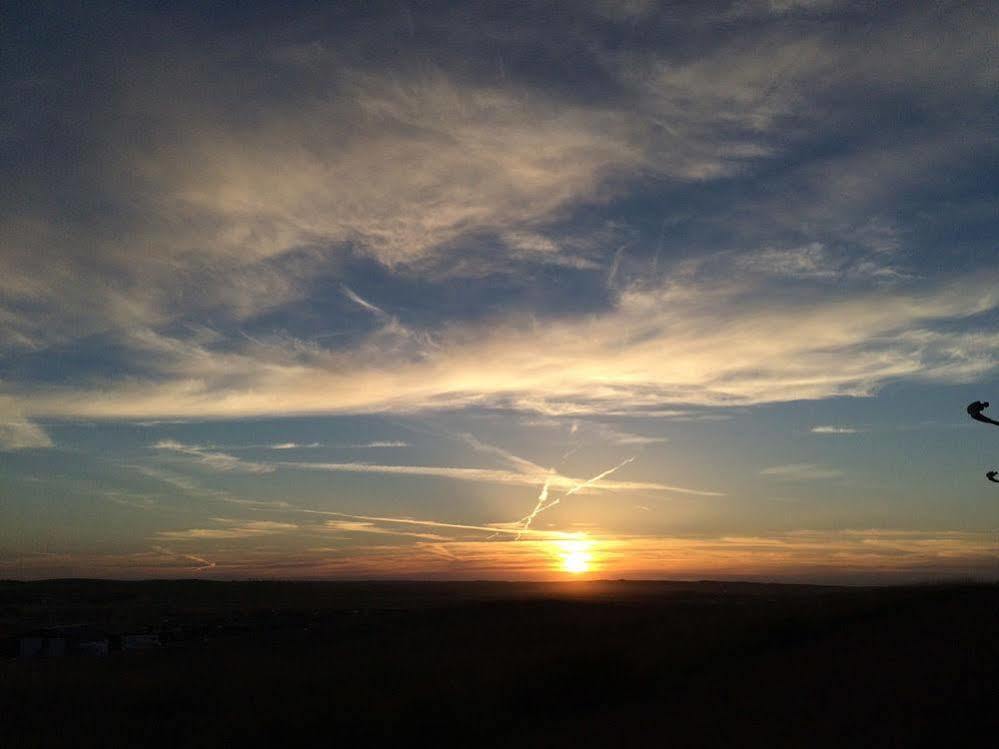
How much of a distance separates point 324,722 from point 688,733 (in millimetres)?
7123

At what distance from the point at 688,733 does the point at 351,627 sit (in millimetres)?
31527

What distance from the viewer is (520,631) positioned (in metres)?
28.2

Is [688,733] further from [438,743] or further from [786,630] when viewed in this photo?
[786,630]

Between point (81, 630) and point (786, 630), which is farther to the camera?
point (81, 630)

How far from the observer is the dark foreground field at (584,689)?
38.6ft

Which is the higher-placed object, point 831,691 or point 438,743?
point 831,691

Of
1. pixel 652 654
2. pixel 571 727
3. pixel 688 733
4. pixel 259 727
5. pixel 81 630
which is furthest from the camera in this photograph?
pixel 81 630

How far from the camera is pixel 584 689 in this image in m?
16.9

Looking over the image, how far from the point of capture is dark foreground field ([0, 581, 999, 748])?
1176cm

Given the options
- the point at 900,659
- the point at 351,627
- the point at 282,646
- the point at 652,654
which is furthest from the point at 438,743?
the point at 351,627

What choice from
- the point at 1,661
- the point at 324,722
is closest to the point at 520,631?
the point at 324,722

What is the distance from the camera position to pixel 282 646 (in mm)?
30406

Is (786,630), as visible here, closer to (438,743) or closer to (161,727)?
(438,743)

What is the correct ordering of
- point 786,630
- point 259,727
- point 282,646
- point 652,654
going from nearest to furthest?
1. point 259,727
2. point 652,654
3. point 786,630
4. point 282,646
